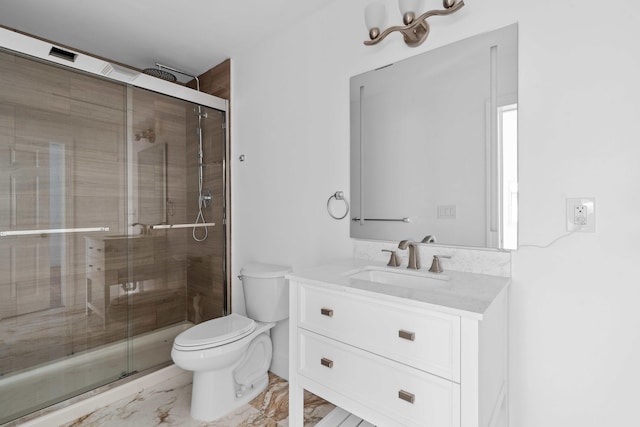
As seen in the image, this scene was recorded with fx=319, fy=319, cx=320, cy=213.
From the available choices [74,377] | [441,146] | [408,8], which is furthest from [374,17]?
[74,377]

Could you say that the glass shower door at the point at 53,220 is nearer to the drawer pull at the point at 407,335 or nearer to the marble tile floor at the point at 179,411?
the marble tile floor at the point at 179,411

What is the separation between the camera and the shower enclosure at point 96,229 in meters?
1.72

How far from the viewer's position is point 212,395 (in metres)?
1.76

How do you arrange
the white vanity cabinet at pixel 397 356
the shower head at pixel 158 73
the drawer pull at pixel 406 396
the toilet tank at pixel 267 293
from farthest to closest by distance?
the shower head at pixel 158 73 → the toilet tank at pixel 267 293 → the drawer pull at pixel 406 396 → the white vanity cabinet at pixel 397 356

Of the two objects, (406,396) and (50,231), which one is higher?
(50,231)

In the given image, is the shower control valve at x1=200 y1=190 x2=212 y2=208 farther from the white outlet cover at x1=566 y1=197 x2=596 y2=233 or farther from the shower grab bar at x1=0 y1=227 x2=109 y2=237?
the white outlet cover at x1=566 y1=197 x2=596 y2=233

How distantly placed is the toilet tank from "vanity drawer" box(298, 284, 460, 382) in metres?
0.65

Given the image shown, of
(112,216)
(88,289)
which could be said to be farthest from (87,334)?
(112,216)

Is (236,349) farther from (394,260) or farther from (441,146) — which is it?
(441,146)

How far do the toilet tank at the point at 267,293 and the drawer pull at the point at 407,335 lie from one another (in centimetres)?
106

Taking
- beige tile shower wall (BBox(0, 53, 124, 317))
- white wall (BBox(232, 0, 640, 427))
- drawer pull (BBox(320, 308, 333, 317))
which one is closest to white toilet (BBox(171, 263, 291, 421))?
drawer pull (BBox(320, 308, 333, 317))

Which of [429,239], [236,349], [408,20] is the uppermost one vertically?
[408,20]

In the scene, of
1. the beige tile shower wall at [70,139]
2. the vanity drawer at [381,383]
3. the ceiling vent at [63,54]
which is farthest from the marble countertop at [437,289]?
the ceiling vent at [63,54]

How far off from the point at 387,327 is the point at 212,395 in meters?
1.21
